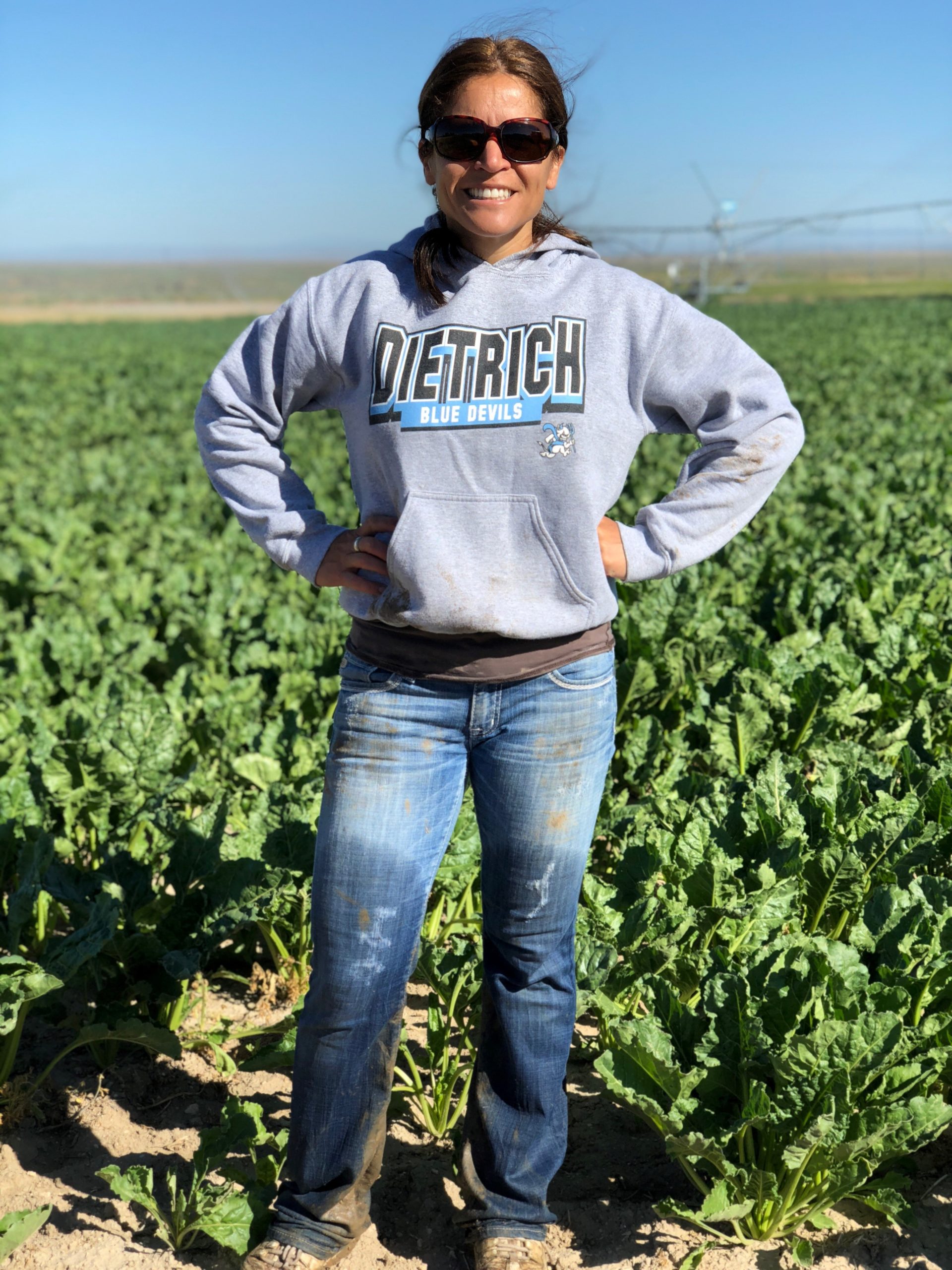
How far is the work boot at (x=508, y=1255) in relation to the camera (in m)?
2.38

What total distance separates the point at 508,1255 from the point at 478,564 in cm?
137

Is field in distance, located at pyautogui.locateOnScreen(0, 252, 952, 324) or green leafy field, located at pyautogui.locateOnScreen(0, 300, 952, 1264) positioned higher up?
field in distance, located at pyautogui.locateOnScreen(0, 252, 952, 324)

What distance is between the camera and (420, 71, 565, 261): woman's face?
85.1 inches

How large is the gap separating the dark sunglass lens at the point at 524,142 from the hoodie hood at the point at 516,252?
5.9 inches

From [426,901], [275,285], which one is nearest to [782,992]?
[426,901]

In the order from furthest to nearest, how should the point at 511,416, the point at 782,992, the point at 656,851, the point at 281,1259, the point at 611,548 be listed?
1. the point at 656,851
2. the point at 782,992
3. the point at 281,1259
4. the point at 611,548
5. the point at 511,416

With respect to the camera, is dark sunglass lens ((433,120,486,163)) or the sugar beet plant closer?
dark sunglass lens ((433,120,486,163))

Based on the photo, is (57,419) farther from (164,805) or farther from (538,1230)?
(538,1230)

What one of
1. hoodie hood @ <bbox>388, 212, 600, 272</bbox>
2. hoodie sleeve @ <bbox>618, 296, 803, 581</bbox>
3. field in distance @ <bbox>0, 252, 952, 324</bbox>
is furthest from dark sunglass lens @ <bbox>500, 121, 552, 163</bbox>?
field in distance @ <bbox>0, 252, 952, 324</bbox>

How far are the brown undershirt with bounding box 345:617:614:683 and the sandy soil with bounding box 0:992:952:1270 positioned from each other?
1.28m

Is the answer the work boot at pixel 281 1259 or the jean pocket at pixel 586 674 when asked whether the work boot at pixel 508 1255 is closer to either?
the work boot at pixel 281 1259

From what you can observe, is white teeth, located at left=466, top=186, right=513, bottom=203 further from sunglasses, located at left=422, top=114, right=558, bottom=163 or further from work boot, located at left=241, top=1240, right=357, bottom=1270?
work boot, located at left=241, top=1240, right=357, bottom=1270

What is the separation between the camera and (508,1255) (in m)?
2.39

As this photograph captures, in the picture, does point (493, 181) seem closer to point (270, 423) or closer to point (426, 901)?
point (270, 423)
